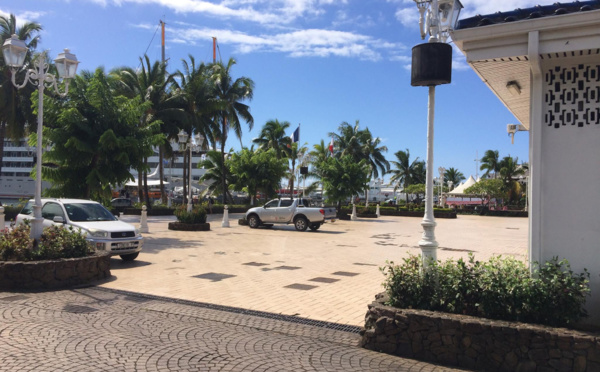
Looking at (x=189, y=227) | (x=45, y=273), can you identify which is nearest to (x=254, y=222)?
(x=189, y=227)

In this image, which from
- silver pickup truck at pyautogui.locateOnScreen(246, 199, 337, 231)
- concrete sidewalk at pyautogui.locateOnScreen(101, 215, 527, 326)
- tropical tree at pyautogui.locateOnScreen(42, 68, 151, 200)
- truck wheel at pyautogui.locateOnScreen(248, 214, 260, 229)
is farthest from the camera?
truck wheel at pyautogui.locateOnScreen(248, 214, 260, 229)

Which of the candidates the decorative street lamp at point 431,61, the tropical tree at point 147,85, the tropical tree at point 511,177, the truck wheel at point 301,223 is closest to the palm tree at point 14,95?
the tropical tree at point 147,85

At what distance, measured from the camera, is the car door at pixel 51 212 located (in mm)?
11827

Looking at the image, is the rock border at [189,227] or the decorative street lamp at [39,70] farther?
the rock border at [189,227]

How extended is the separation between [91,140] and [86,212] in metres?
3.95

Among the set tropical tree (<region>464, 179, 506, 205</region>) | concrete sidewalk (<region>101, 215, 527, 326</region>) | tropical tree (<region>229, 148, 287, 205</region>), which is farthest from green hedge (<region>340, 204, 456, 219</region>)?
concrete sidewalk (<region>101, 215, 527, 326</region>)

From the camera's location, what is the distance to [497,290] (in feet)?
16.5

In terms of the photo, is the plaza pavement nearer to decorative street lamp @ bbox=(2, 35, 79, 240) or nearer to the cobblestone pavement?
the cobblestone pavement

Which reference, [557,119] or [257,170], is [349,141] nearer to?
[257,170]

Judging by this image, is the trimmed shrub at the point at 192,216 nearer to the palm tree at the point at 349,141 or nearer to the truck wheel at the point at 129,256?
the truck wheel at the point at 129,256

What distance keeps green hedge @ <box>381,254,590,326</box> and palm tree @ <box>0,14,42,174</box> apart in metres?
29.8

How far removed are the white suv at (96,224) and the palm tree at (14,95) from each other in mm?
19977

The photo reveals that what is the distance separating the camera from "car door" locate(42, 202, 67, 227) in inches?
466

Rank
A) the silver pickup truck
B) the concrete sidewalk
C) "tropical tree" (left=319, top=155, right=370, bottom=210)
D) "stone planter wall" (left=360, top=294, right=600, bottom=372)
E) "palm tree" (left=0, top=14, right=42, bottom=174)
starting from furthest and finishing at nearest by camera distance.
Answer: "tropical tree" (left=319, top=155, right=370, bottom=210) < "palm tree" (left=0, top=14, right=42, bottom=174) < the silver pickup truck < the concrete sidewalk < "stone planter wall" (left=360, top=294, right=600, bottom=372)
